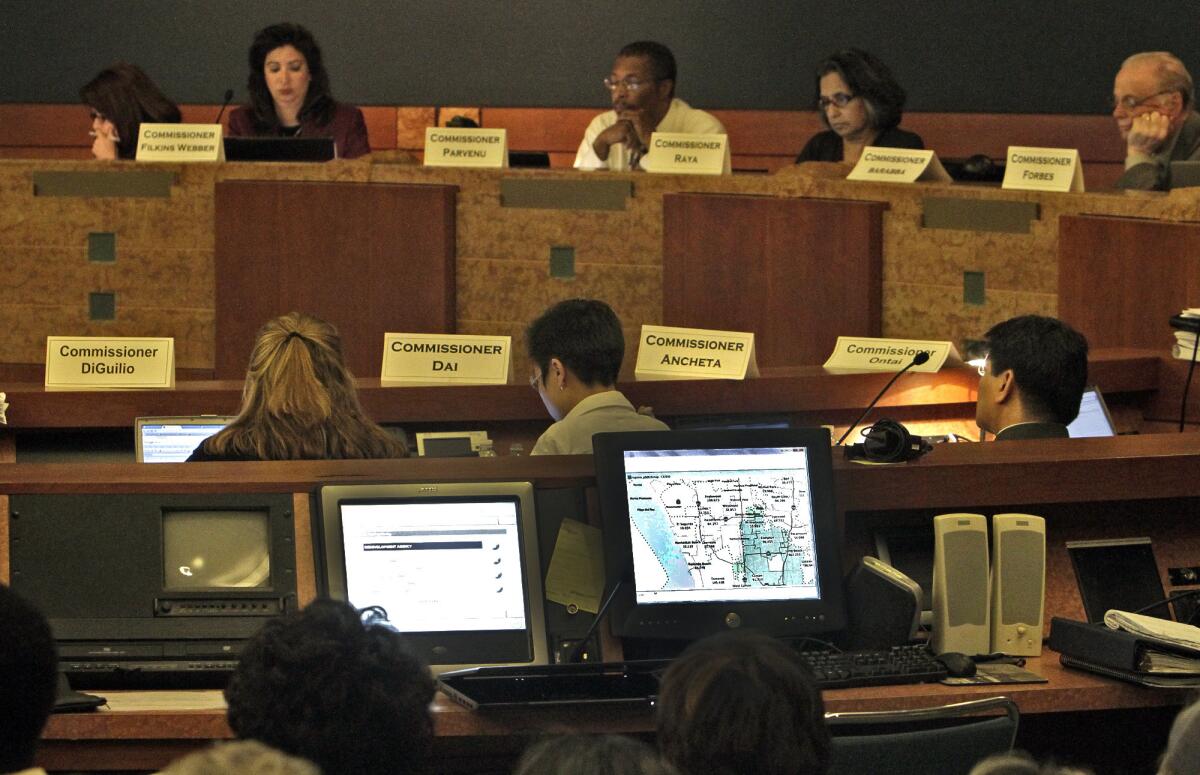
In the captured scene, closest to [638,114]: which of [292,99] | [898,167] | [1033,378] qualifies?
[898,167]

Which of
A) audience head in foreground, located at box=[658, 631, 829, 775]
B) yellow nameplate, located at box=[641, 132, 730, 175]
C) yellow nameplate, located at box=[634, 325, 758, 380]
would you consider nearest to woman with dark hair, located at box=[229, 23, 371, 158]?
yellow nameplate, located at box=[641, 132, 730, 175]

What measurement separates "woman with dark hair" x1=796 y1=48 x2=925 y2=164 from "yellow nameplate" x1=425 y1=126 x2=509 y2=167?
0.96 metres

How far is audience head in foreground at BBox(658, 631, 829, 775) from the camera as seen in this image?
167 centimetres

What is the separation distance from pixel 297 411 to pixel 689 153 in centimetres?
199

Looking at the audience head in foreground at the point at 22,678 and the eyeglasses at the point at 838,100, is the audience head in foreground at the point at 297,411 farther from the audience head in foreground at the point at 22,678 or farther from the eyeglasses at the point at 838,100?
the eyeglasses at the point at 838,100

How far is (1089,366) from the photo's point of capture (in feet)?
12.9

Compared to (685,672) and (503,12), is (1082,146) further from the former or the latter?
(685,672)

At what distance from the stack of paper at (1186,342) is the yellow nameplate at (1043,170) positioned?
1.65ft

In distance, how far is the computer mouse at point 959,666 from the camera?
2.43m

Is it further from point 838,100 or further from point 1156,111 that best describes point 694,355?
point 1156,111

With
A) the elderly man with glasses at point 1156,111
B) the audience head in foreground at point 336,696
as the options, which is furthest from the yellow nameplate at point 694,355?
the audience head in foreground at point 336,696

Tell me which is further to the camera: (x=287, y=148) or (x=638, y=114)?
(x=638, y=114)

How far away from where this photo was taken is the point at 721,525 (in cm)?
256

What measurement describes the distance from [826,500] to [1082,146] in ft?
15.0
